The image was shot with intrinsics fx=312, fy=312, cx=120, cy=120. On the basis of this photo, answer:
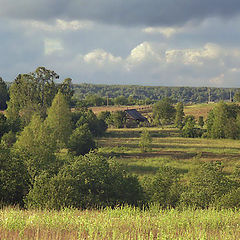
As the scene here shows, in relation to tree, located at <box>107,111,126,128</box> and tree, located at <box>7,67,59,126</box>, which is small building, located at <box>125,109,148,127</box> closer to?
tree, located at <box>107,111,126,128</box>

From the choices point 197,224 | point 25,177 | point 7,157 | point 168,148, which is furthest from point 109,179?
point 168,148

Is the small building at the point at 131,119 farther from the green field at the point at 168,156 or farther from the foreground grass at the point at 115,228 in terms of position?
the foreground grass at the point at 115,228

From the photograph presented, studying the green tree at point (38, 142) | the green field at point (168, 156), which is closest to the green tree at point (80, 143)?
the green field at point (168, 156)

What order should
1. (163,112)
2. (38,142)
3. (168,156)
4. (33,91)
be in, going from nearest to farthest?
1. (38,142)
2. (168,156)
3. (33,91)
4. (163,112)

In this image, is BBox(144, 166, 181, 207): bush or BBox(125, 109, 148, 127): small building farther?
BBox(125, 109, 148, 127): small building

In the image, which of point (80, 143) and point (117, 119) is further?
point (117, 119)

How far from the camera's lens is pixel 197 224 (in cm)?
928

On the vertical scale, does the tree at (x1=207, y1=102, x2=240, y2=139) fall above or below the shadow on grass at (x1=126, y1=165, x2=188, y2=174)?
above

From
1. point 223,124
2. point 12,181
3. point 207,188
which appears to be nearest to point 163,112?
point 223,124

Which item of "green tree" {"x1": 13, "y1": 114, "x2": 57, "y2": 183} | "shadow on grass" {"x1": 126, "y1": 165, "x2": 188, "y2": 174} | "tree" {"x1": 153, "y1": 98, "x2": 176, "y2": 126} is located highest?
"tree" {"x1": 153, "y1": 98, "x2": 176, "y2": 126}

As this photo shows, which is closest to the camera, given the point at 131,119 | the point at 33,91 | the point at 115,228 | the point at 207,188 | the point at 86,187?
the point at 115,228

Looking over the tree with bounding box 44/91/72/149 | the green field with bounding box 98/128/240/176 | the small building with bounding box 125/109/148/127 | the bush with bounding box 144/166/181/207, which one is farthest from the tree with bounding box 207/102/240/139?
the bush with bounding box 144/166/181/207

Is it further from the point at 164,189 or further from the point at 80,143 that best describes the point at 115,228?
the point at 80,143

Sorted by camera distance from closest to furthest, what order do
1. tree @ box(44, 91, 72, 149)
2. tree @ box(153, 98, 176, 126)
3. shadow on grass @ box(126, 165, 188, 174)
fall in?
shadow on grass @ box(126, 165, 188, 174)
tree @ box(44, 91, 72, 149)
tree @ box(153, 98, 176, 126)
